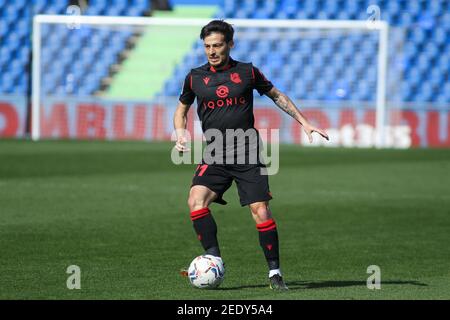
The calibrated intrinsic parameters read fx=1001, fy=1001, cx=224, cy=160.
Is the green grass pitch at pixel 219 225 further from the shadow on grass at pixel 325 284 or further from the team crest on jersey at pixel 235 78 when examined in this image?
the team crest on jersey at pixel 235 78

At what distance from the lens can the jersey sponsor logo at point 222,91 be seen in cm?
733

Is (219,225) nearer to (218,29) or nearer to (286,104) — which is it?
(286,104)

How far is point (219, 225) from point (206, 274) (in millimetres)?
4087

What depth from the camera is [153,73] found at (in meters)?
25.4

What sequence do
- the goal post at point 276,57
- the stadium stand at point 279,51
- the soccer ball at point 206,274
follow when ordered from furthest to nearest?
the stadium stand at point 279,51 < the goal post at point 276,57 < the soccer ball at point 206,274

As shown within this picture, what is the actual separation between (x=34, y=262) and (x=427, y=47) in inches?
790

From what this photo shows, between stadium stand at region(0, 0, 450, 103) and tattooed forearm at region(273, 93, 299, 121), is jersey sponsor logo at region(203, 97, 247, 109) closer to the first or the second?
tattooed forearm at region(273, 93, 299, 121)

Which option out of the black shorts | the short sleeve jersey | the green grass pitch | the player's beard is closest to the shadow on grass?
the green grass pitch

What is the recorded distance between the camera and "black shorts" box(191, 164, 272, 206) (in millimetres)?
7285

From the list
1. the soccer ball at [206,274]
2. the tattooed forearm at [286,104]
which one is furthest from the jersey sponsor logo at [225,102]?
the soccer ball at [206,274]

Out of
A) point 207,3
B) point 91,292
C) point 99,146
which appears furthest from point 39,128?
point 91,292

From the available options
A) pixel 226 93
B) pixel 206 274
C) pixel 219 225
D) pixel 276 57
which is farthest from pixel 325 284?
pixel 276 57

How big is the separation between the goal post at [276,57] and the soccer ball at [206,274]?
16559 mm
